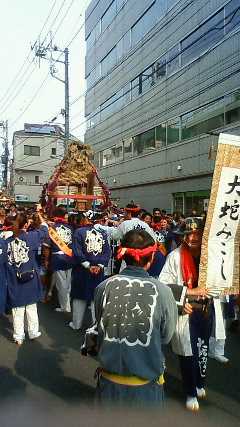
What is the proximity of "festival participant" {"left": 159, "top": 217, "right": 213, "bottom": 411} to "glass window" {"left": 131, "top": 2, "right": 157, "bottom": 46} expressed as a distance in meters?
19.5

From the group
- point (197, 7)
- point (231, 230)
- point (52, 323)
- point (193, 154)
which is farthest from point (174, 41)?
point (231, 230)

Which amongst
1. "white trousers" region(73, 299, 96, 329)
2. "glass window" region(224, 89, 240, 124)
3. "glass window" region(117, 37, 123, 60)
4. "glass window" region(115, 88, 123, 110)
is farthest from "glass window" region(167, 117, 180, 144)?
"white trousers" region(73, 299, 96, 329)

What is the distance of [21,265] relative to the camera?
520 cm

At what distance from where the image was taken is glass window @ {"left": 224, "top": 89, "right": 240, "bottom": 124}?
46.0 feet

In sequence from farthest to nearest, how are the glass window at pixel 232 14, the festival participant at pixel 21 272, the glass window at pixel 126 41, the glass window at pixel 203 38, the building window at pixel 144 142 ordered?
the glass window at pixel 126 41 → the building window at pixel 144 142 → the glass window at pixel 203 38 → the glass window at pixel 232 14 → the festival participant at pixel 21 272

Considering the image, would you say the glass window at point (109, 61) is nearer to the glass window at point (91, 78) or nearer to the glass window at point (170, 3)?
the glass window at point (91, 78)

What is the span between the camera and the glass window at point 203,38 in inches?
584

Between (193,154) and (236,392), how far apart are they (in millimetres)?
13920

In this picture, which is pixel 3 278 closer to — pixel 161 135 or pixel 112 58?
pixel 161 135

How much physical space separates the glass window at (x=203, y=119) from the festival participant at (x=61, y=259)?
397 inches

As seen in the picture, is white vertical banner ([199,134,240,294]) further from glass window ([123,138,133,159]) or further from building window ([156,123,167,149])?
glass window ([123,138,133,159])

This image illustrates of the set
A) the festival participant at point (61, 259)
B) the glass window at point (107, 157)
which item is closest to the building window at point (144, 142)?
the glass window at point (107, 157)

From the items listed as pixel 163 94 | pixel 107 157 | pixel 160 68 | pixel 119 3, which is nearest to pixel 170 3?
pixel 160 68

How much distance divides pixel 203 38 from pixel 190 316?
1518 cm
